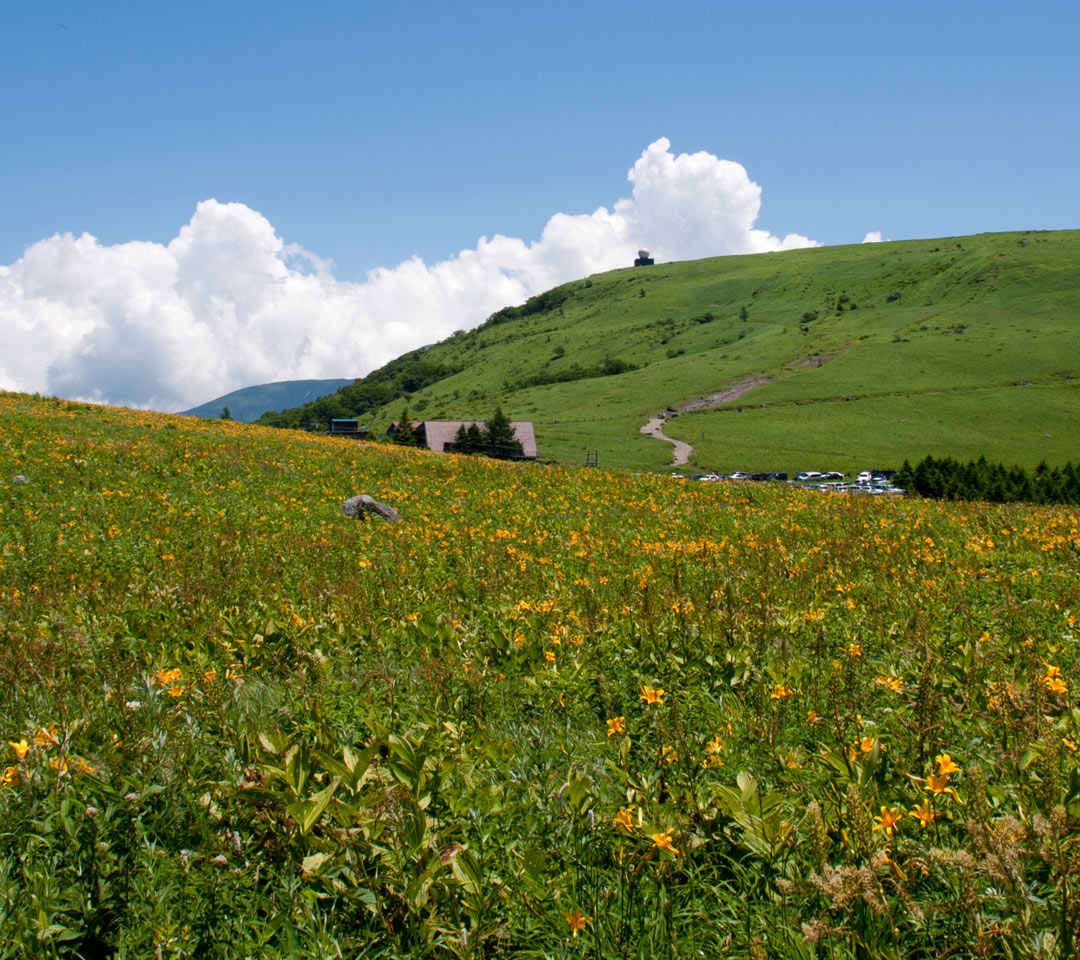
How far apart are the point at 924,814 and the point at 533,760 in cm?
203

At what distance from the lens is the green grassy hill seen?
93.3 m

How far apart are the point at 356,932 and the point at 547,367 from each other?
187m

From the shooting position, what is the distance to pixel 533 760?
12.8 feet

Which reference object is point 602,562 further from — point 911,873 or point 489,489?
point 489,489

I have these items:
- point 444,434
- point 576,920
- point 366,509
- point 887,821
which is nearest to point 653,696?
point 887,821

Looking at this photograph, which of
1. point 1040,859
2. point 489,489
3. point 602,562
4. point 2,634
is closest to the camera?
point 1040,859

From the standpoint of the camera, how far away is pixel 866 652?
19.5ft

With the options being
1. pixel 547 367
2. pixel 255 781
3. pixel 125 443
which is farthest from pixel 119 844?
pixel 547 367

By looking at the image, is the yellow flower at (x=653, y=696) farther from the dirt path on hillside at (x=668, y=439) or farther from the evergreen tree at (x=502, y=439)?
the dirt path on hillside at (x=668, y=439)

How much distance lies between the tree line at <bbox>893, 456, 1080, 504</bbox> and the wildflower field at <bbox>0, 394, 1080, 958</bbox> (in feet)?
131

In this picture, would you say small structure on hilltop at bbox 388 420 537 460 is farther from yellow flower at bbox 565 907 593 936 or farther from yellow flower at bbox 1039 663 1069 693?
yellow flower at bbox 565 907 593 936

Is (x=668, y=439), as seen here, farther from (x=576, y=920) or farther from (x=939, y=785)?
(x=576, y=920)

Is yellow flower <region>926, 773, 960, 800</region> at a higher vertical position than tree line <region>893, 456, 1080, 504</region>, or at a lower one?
higher

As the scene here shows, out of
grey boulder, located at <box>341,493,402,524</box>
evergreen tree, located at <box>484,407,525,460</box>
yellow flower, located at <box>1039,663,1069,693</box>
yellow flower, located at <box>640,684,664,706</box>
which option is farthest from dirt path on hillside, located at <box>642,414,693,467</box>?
yellow flower, located at <box>640,684,664,706</box>
